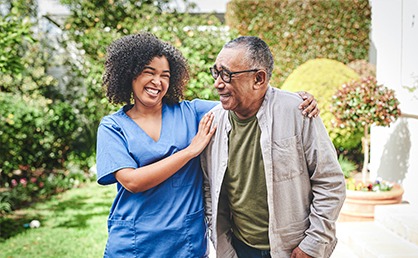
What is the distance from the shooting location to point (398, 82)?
5.49 metres

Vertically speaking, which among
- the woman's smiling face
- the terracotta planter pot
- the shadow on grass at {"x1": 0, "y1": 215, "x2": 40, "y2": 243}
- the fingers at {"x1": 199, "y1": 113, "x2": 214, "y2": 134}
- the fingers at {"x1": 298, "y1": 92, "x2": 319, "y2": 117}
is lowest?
the shadow on grass at {"x1": 0, "y1": 215, "x2": 40, "y2": 243}

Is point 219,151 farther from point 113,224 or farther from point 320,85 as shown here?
point 320,85

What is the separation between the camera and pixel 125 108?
2.17m

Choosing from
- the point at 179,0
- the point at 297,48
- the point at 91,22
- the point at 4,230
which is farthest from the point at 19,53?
the point at 297,48

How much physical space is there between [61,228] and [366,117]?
361 centimetres

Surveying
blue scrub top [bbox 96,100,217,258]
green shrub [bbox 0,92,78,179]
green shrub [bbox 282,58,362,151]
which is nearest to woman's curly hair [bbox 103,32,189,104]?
blue scrub top [bbox 96,100,217,258]

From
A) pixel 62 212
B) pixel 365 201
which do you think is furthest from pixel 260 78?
pixel 62 212

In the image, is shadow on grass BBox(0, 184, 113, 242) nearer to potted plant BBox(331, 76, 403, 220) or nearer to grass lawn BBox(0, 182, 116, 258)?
grass lawn BBox(0, 182, 116, 258)

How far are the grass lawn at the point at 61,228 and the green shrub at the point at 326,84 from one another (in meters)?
3.20

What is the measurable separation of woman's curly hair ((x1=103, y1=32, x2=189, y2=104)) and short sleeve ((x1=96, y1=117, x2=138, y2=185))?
0.20m

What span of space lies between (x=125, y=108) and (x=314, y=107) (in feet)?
2.78

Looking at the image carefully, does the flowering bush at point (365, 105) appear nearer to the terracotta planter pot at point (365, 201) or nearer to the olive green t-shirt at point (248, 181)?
the terracotta planter pot at point (365, 201)

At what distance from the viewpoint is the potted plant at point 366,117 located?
488 cm

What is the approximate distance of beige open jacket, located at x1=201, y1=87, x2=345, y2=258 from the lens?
1.90 m
